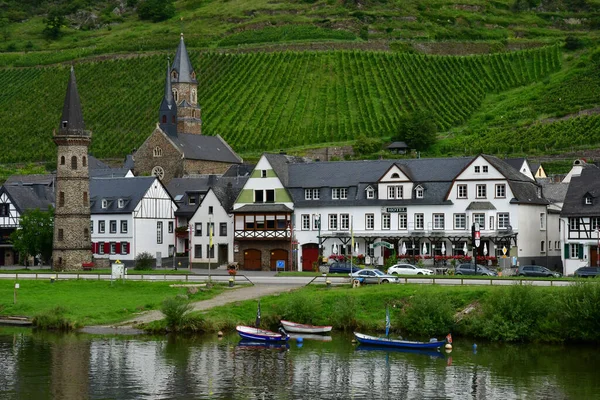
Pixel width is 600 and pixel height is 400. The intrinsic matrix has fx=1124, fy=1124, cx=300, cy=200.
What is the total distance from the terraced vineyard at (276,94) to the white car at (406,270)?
61.8m

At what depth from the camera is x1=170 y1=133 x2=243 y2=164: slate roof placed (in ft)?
385

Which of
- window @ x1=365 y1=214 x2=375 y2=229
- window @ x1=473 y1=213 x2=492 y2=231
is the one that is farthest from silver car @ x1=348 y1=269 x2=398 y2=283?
window @ x1=365 y1=214 x2=375 y2=229

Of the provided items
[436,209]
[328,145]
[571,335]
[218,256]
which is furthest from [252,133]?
[571,335]

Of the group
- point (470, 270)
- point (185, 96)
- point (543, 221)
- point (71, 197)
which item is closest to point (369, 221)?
point (543, 221)

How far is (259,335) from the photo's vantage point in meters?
50.3

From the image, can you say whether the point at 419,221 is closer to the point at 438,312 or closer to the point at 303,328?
the point at 438,312

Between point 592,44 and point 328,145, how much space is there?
211 ft

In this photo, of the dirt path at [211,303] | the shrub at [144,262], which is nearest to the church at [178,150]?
the shrub at [144,262]

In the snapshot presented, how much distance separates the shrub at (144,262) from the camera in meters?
79.9

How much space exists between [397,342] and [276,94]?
102 meters

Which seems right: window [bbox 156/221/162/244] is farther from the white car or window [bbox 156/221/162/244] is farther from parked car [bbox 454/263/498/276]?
parked car [bbox 454/263/498/276]

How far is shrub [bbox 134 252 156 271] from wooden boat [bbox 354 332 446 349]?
31662 mm

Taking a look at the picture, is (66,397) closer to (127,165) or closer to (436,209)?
(436,209)

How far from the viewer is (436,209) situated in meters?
75.2
